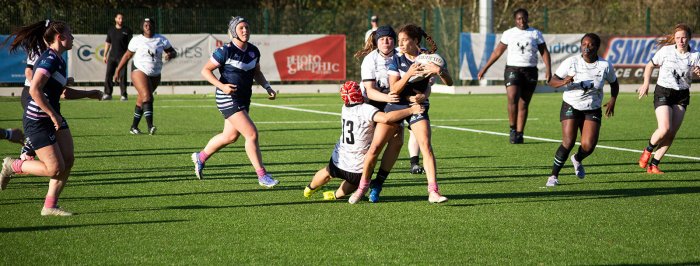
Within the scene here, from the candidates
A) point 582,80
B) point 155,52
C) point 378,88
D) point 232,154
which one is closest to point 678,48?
point 582,80

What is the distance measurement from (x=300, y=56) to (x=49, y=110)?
75.7ft

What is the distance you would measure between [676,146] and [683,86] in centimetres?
329

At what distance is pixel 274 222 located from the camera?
902cm

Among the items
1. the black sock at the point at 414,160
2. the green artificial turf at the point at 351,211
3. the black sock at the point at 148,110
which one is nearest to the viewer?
the green artificial turf at the point at 351,211

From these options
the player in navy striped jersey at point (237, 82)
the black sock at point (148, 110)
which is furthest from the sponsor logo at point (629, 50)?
the player in navy striped jersey at point (237, 82)

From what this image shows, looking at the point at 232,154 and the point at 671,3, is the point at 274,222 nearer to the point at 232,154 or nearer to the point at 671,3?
the point at 232,154

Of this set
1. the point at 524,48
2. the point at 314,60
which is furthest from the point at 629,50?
the point at 524,48

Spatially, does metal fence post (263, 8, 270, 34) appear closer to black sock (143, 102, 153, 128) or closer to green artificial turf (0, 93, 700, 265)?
black sock (143, 102, 153, 128)

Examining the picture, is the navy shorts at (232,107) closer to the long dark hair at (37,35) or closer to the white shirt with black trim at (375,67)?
the white shirt with black trim at (375,67)

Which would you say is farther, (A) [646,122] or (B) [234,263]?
(A) [646,122]

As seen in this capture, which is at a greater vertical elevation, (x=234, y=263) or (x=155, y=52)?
(x=155, y=52)

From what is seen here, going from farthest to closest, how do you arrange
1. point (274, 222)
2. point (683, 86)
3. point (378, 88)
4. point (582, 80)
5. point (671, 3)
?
point (671, 3), point (683, 86), point (582, 80), point (378, 88), point (274, 222)

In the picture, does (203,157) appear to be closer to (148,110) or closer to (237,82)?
(237,82)

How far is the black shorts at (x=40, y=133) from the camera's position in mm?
9102
